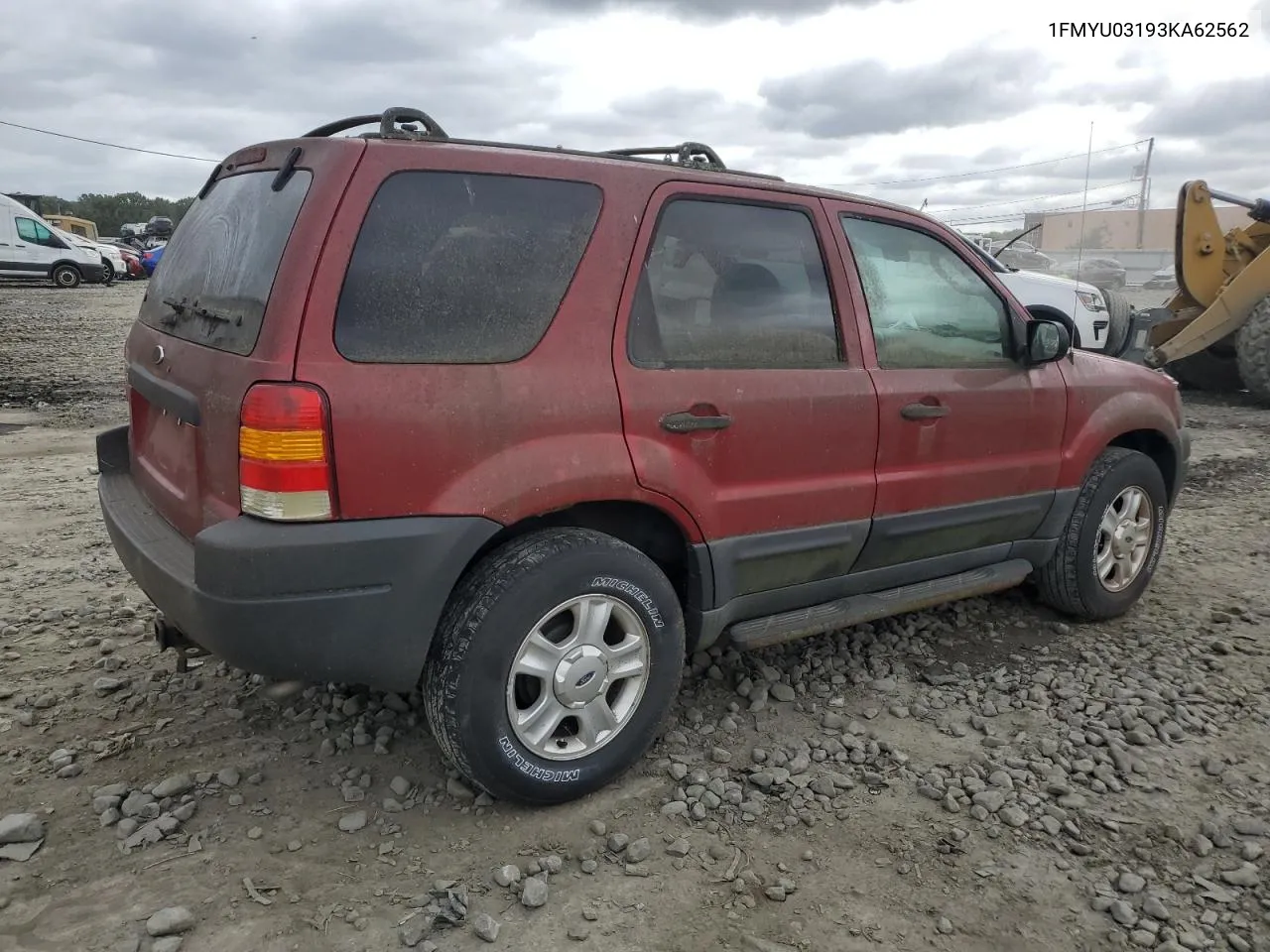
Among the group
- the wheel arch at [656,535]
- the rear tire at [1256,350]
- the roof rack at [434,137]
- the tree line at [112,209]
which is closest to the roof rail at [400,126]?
the roof rack at [434,137]

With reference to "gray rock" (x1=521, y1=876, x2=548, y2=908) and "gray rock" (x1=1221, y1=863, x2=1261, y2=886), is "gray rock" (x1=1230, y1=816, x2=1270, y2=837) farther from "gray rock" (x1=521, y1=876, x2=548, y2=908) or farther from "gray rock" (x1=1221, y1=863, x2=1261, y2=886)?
"gray rock" (x1=521, y1=876, x2=548, y2=908)

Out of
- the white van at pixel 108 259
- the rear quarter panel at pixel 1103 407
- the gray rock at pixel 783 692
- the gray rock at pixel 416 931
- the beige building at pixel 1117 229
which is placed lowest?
the gray rock at pixel 416 931

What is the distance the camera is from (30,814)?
2723mm

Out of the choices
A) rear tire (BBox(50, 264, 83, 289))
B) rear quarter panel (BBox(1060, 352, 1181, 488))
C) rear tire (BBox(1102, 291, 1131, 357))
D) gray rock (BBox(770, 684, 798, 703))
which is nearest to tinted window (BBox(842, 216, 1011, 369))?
rear quarter panel (BBox(1060, 352, 1181, 488))

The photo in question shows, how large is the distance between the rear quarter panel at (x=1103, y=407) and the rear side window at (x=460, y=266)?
234cm

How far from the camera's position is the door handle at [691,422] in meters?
2.89

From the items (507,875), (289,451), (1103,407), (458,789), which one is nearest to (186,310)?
(289,451)

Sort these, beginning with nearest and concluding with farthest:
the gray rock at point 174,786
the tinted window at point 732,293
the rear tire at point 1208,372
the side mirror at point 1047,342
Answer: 1. the gray rock at point 174,786
2. the tinted window at point 732,293
3. the side mirror at point 1047,342
4. the rear tire at point 1208,372

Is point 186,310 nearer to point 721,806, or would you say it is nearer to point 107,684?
point 107,684

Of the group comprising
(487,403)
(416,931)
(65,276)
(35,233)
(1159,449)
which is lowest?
(416,931)

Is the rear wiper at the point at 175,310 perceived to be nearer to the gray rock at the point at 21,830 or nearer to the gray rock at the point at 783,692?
the gray rock at the point at 21,830

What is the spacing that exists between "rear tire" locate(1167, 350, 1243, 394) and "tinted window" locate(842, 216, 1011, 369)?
9.12 metres

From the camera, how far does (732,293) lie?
312cm

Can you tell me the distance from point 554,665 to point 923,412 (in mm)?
1637
